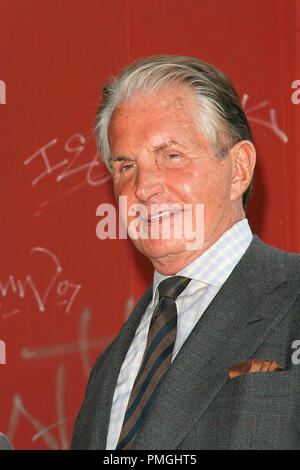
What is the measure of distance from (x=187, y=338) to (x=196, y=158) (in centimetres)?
29

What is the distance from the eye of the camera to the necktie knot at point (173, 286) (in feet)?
3.68

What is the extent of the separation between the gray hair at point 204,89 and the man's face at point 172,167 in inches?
0.5

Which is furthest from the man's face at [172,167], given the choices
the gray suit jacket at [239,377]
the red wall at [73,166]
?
the red wall at [73,166]

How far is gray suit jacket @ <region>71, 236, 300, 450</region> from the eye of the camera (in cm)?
88

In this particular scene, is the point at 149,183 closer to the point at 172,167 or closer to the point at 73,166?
the point at 172,167

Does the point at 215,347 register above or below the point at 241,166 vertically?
below
